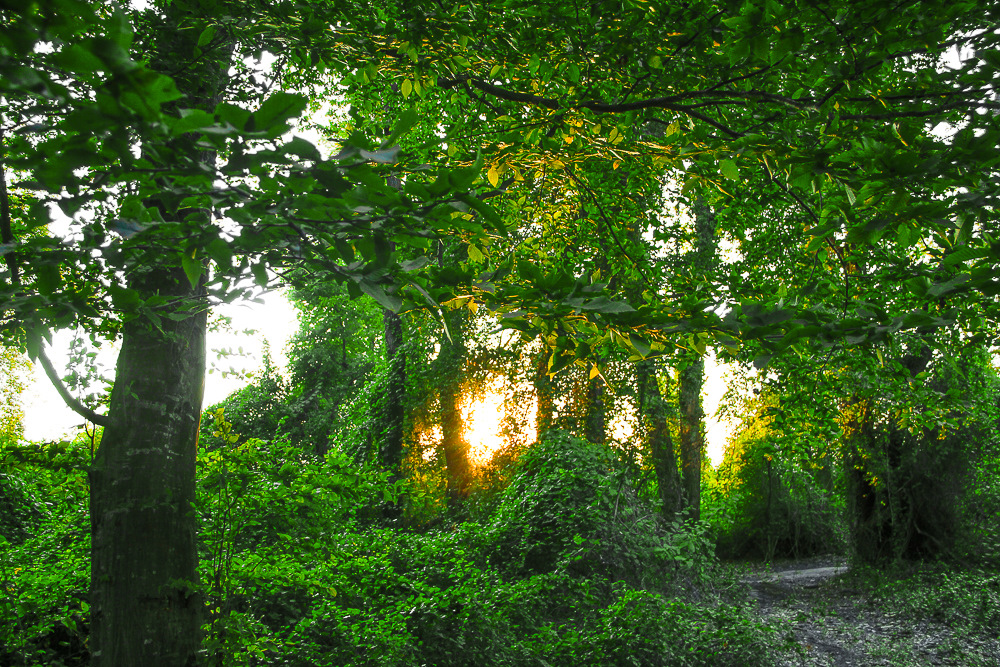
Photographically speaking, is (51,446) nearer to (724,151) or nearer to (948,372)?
(724,151)

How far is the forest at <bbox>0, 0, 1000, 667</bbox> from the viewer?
1.65m

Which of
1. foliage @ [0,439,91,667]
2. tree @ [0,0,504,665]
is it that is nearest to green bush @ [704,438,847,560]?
foliage @ [0,439,91,667]

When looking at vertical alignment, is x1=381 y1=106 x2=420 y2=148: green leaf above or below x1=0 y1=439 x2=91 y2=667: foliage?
above

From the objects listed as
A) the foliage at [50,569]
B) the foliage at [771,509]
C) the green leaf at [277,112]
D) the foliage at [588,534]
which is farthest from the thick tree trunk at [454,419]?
the green leaf at [277,112]

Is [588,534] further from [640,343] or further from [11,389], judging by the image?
[11,389]

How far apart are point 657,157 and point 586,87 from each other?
1343mm

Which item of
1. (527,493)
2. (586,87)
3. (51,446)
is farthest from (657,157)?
(527,493)

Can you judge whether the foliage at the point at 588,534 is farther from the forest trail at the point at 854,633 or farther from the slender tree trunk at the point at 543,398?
the slender tree trunk at the point at 543,398

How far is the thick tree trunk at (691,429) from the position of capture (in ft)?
38.3

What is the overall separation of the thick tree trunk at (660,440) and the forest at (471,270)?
9.5 inches

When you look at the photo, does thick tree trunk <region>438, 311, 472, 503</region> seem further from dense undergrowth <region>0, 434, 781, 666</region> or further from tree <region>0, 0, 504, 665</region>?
tree <region>0, 0, 504, 665</region>

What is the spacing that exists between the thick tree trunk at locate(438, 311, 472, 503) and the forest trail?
Answer: 5.69 metres

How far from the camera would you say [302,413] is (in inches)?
816

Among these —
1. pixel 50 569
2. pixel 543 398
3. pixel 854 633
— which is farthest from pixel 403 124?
pixel 543 398
